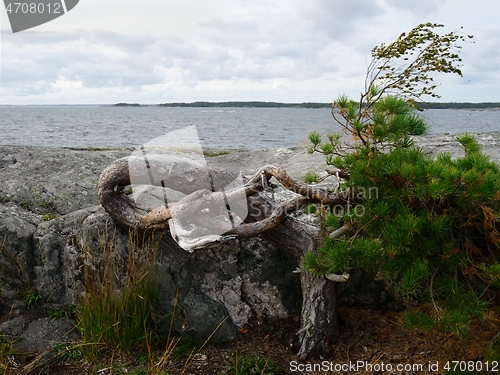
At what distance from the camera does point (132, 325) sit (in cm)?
411

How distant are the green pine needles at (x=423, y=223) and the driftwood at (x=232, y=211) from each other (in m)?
0.73

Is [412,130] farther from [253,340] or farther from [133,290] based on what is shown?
[133,290]

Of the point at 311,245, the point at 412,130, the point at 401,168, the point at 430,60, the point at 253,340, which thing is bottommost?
the point at 253,340

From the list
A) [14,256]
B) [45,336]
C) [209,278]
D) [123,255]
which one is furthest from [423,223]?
[14,256]

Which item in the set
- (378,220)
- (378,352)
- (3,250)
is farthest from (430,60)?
(3,250)

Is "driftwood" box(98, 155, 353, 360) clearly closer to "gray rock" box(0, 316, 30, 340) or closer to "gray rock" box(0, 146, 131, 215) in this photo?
"gray rock" box(0, 316, 30, 340)

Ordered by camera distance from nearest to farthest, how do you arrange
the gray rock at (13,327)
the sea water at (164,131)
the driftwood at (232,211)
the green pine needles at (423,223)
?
the green pine needles at (423,223)
the driftwood at (232,211)
the gray rock at (13,327)
the sea water at (164,131)

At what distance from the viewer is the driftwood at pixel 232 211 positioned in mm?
4094

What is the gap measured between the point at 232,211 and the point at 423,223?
6.60 ft

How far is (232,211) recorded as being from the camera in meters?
4.42

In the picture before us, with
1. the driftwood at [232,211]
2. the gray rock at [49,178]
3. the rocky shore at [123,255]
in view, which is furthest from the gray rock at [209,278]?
the gray rock at [49,178]

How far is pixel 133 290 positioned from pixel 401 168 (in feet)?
8.77

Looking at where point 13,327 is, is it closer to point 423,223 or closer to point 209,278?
point 209,278

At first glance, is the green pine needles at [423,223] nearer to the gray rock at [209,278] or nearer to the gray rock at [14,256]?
the gray rock at [209,278]
